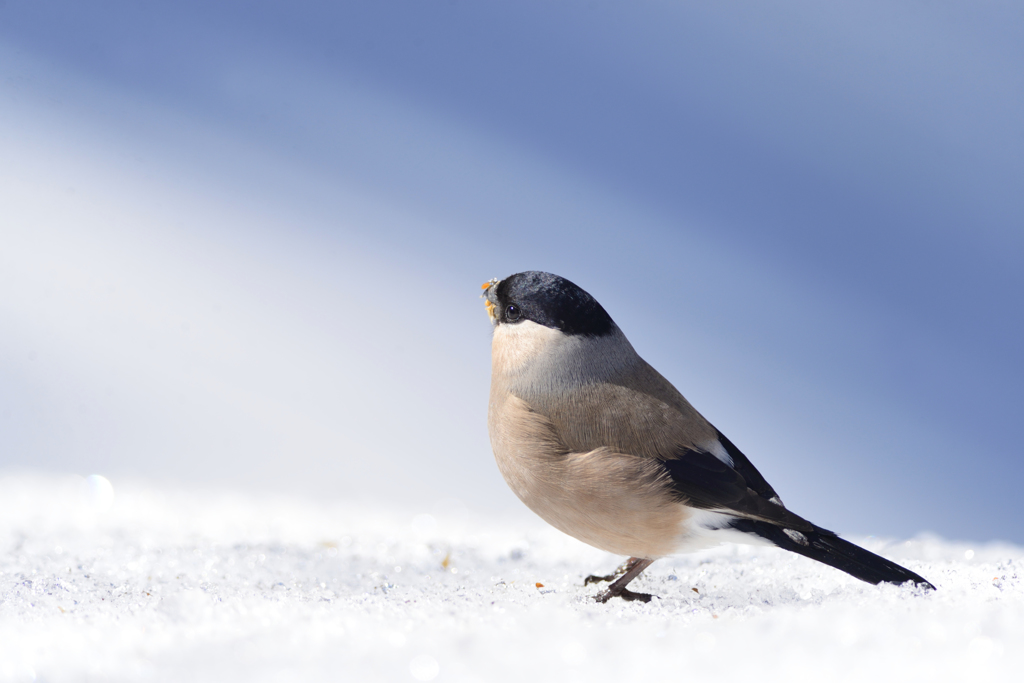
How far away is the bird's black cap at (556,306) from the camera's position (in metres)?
2.33

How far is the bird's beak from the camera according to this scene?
8.27ft

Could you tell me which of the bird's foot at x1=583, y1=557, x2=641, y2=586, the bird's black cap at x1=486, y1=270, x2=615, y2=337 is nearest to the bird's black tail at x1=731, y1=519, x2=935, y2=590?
the bird's foot at x1=583, y1=557, x2=641, y2=586

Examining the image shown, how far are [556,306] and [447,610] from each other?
3.11ft

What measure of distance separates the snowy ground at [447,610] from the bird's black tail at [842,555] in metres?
0.05

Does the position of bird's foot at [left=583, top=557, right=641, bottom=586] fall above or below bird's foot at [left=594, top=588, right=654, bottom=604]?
above

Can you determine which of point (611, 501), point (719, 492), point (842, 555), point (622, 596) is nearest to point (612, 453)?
point (611, 501)

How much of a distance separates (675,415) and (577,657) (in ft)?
2.78

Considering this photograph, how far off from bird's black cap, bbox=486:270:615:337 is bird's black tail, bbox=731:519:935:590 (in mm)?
788

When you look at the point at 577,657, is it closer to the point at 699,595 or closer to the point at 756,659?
the point at 756,659

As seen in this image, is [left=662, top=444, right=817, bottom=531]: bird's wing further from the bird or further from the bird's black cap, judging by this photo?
the bird's black cap

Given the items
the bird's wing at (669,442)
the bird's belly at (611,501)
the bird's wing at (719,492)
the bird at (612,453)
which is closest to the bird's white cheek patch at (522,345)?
the bird at (612,453)

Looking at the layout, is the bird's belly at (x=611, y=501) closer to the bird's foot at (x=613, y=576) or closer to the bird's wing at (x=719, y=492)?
the bird's wing at (x=719, y=492)

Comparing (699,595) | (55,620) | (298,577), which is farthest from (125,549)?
(699,595)

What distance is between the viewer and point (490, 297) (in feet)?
8.33
